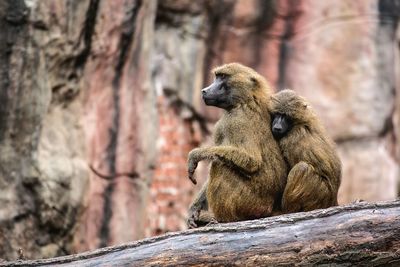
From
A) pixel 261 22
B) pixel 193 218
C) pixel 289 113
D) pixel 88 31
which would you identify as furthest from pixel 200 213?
pixel 261 22

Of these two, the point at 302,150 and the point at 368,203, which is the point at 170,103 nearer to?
the point at 302,150

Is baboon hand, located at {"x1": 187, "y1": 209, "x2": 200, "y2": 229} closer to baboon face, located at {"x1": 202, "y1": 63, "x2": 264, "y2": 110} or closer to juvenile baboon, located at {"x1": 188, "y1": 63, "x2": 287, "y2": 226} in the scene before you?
juvenile baboon, located at {"x1": 188, "y1": 63, "x2": 287, "y2": 226}

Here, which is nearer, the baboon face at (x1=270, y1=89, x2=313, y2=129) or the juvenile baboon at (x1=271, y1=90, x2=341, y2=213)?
the juvenile baboon at (x1=271, y1=90, x2=341, y2=213)

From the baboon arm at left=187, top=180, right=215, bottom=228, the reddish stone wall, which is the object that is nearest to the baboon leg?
the baboon arm at left=187, top=180, right=215, bottom=228

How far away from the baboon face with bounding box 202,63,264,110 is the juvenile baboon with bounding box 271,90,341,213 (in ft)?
0.65

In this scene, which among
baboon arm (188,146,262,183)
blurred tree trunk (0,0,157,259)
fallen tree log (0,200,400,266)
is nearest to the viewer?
fallen tree log (0,200,400,266)

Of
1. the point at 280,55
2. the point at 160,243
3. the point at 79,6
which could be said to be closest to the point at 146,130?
the point at 79,6

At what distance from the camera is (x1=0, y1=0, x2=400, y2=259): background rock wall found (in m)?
8.44

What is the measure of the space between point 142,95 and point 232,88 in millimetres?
3099

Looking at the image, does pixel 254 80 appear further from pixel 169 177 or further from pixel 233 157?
pixel 169 177

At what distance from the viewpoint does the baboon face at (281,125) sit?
6.76 meters

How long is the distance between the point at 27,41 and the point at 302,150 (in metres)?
2.92

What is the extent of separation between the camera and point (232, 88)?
7.04m

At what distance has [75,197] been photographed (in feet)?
30.0
